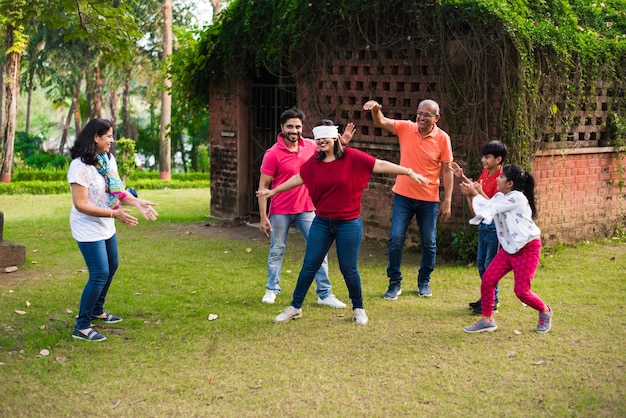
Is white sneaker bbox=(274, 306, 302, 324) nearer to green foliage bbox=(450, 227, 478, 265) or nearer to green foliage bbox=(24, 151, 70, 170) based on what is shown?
green foliage bbox=(450, 227, 478, 265)

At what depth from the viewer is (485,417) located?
16.5 feet

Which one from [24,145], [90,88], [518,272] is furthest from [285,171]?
[90,88]

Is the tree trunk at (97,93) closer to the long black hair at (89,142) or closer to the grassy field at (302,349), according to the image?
the grassy field at (302,349)

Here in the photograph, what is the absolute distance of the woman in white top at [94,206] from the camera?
20.9 ft

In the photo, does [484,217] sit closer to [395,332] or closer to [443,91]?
[395,332]

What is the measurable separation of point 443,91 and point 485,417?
5.92 metres

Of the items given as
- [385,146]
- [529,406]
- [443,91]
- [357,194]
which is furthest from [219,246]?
[529,406]

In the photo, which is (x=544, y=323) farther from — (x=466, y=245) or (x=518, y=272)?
(x=466, y=245)

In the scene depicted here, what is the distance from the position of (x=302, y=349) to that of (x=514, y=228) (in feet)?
6.28

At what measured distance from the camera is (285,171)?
777 cm

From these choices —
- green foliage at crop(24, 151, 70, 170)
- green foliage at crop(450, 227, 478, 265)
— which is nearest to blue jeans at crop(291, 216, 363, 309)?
green foliage at crop(450, 227, 478, 265)

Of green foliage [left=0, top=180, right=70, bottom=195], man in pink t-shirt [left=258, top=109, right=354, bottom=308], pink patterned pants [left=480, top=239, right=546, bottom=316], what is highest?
man in pink t-shirt [left=258, top=109, right=354, bottom=308]

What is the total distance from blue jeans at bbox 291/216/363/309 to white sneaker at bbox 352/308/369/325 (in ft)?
0.26

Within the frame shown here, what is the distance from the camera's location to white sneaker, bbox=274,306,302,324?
7203mm
